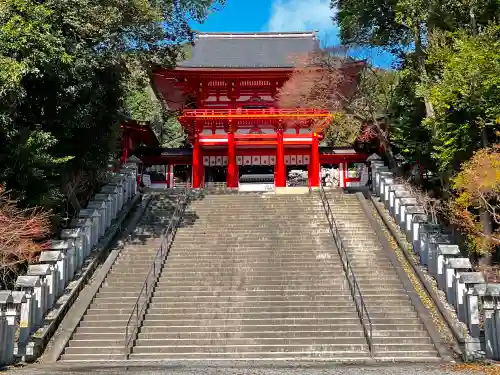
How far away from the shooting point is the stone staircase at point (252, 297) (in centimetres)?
905

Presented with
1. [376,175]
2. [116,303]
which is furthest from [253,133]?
[116,303]

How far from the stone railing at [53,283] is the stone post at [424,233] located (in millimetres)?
7654

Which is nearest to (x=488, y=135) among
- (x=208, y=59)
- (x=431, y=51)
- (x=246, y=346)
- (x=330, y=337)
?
(x=431, y=51)

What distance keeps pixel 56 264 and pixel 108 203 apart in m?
3.90

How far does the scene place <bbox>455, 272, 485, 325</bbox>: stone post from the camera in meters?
9.40

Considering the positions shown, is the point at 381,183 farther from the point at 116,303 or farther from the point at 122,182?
the point at 116,303

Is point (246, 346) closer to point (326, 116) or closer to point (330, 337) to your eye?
point (330, 337)

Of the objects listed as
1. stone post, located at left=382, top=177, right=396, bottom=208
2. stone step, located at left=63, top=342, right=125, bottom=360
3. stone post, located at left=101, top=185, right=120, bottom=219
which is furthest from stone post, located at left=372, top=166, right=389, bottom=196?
stone step, located at left=63, top=342, right=125, bottom=360

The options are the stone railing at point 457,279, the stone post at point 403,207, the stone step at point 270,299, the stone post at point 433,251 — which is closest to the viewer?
the stone railing at point 457,279

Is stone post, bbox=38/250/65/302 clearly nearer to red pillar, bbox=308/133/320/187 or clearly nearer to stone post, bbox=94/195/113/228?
stone post, bbox=94/195/113/228

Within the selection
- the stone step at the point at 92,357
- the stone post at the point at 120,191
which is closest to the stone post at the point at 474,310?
the stone step at the point at 92,357

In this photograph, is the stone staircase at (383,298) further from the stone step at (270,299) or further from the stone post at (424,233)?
the stone post at (424,233)

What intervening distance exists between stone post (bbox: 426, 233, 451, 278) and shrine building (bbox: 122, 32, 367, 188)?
9002mm

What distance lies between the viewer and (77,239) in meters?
11.7
